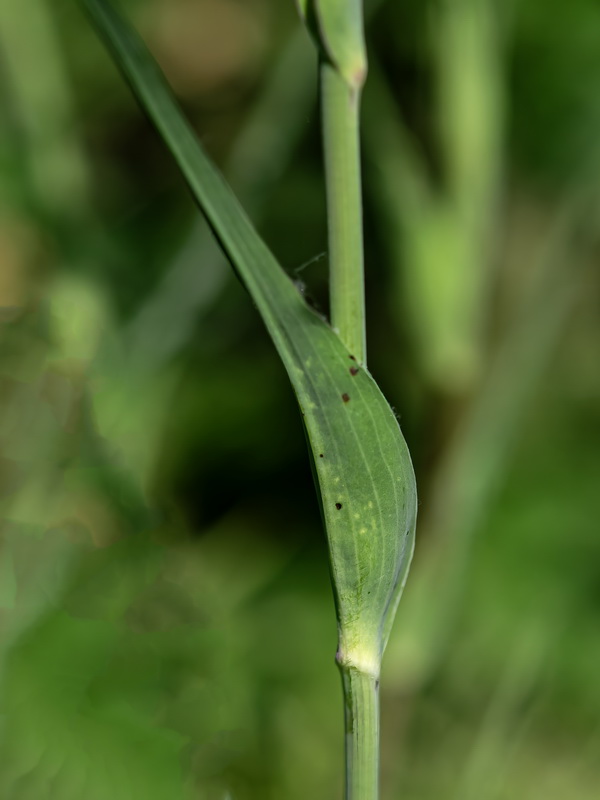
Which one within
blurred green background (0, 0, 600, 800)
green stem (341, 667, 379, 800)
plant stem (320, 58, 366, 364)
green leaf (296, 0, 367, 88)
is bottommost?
blurred green background (0, 0, 600, 800)

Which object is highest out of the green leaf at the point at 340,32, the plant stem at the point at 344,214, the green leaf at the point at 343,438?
the green leaf at the point at 340,32

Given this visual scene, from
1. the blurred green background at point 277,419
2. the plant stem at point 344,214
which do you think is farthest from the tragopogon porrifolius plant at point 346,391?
the blurred green background at point 277,419

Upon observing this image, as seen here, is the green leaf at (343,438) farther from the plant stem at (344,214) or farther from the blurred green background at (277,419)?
the blurred green background at (277,419)

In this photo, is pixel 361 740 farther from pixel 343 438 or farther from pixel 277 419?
pixel 277 419

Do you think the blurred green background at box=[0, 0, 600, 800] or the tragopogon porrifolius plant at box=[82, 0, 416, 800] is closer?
the tragopogon porrifolius plant at box=[82, 0, 416, 800]

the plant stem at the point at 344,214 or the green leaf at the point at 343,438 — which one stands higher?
the plant stem at the point at 344,214

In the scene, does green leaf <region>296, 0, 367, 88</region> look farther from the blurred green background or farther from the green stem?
the blurred green background

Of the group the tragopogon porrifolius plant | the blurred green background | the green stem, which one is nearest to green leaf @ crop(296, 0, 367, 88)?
the tragopogon porrifolius plant

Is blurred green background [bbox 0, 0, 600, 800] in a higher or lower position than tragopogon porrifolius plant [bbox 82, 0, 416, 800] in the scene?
lower
